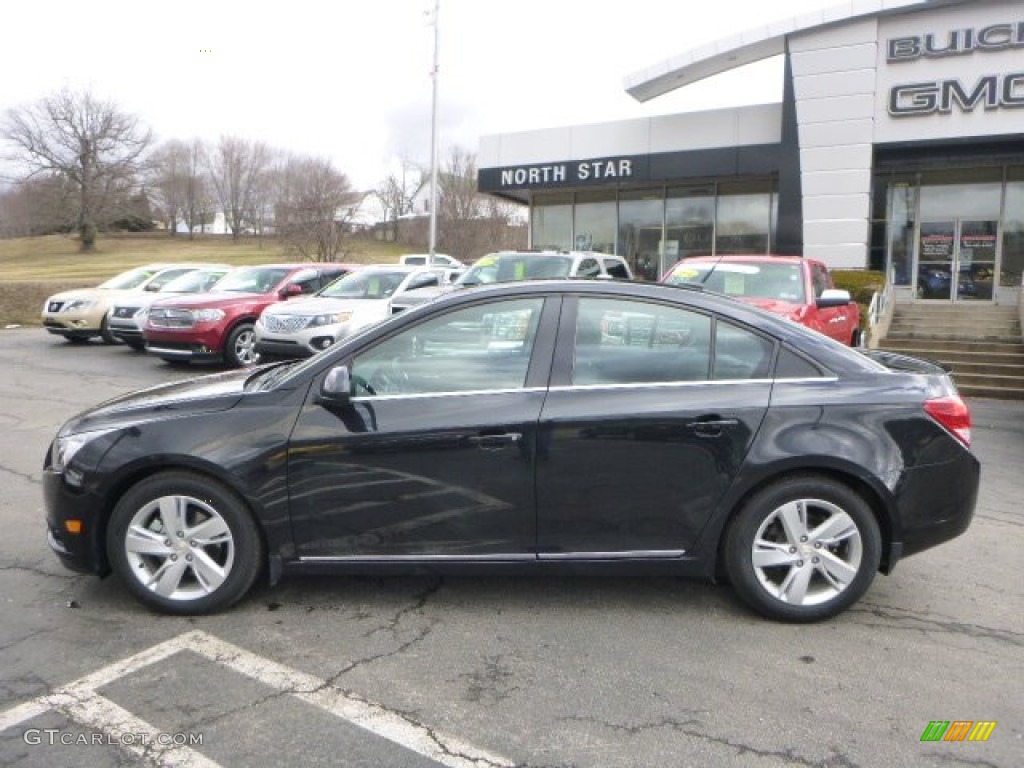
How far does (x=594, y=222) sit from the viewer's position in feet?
77.8

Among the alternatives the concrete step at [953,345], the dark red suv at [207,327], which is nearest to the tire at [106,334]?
the dark red suv at [207,327]

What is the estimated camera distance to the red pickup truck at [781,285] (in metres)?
9.07

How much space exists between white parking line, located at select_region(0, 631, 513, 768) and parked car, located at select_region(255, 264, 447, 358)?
6.83 metres

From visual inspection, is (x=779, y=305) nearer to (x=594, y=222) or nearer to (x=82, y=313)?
(x=82, y=313)

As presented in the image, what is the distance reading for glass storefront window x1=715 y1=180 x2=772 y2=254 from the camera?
69.8ft

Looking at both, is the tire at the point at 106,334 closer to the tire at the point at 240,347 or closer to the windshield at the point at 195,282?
the windshield at the point at 195,282

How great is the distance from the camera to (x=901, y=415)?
371 cm

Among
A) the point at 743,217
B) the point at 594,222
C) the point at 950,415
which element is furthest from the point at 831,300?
the point at 594,222

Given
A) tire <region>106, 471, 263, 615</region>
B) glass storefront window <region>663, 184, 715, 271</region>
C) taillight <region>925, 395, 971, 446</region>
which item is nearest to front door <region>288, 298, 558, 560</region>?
tire <region>106, 471, 263, 615</region>

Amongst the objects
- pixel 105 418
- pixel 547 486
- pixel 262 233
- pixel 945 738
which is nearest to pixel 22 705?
pixel 105 418

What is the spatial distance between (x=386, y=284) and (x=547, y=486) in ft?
30.9

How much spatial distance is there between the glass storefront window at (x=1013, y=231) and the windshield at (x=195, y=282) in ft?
55.7

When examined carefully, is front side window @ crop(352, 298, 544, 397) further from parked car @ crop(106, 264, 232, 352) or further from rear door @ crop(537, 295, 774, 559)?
parked car @ crop(106, 264, 232, 352)

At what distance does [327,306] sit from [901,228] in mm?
14911
